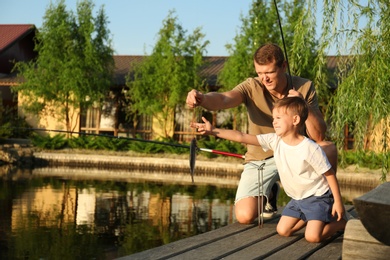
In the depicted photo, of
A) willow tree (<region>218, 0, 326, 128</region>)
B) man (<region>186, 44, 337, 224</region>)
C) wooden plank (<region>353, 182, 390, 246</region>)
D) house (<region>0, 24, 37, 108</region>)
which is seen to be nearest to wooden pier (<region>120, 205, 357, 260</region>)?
man (<region>186, 44, 337, 224</region>)

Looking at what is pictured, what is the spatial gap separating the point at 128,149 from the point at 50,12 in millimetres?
6024

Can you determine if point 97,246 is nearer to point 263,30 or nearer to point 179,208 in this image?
point 179,208

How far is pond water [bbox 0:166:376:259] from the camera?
9.08 m

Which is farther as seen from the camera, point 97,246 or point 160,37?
point 160,37

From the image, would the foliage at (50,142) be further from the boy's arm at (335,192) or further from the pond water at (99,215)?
the boy's arm at (335,192)

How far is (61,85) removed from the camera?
24.8 m

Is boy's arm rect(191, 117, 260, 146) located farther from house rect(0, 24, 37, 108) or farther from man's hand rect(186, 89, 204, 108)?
house rect(0, 24, 37, 108)

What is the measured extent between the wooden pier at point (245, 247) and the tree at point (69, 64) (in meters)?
20.1

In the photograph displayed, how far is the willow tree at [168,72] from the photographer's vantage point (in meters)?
24.0

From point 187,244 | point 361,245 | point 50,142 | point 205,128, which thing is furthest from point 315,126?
point 50,142

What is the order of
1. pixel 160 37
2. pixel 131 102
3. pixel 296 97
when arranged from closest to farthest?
pixel 296 97 → pixel 160 37 → pixel 131 102

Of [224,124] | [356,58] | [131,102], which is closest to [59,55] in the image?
[131,102]

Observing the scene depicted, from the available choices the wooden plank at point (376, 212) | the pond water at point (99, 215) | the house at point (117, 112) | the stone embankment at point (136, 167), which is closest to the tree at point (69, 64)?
the house at point (117, 112)

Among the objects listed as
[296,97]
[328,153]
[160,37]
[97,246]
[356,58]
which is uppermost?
[160,37]
